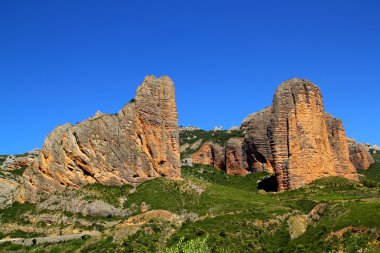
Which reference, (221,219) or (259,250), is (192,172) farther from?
(259,250)

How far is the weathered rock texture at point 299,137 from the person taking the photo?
86.8 m

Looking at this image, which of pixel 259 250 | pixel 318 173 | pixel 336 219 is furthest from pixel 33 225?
pixel 318 173

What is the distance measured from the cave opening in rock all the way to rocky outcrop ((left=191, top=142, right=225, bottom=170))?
2546 centimetres

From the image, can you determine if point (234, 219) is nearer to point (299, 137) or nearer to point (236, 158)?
point (299, 137)

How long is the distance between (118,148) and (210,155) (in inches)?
2063

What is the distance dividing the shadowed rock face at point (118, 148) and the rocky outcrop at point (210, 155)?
41.1 meters

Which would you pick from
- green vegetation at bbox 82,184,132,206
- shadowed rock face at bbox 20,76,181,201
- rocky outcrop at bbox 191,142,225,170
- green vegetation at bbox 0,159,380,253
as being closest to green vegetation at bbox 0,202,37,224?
green vegetation at bbox 0,159,380,253

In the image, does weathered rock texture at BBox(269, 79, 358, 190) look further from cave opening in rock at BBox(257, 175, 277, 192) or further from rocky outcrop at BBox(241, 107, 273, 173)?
rocky outcrop at BBox(241, 107, 273, 173)

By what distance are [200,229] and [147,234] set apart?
6643mm

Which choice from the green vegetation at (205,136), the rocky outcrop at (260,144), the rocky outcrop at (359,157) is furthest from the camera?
the rocky outcrop at (359,157)

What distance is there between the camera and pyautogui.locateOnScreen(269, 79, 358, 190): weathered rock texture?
285ft

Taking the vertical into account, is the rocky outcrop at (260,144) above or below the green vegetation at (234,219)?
above

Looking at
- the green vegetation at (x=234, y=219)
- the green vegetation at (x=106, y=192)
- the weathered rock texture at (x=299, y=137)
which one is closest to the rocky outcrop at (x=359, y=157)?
the weathered rock texture at (x=299, y=137)

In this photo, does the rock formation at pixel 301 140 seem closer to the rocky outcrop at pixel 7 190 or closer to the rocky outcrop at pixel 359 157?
the rocky outcrop at pixel 359 157
